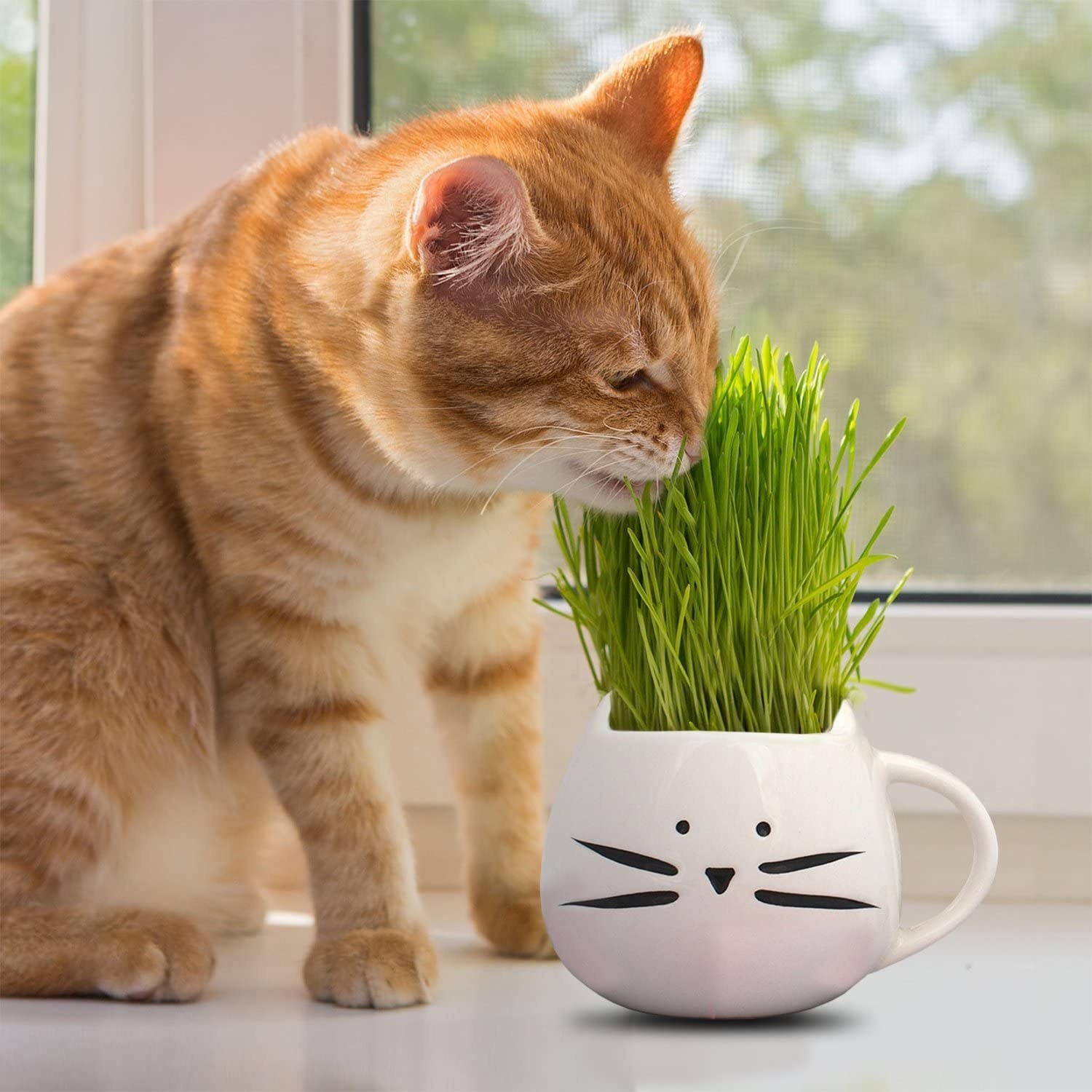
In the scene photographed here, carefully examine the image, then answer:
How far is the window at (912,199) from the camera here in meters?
1.28

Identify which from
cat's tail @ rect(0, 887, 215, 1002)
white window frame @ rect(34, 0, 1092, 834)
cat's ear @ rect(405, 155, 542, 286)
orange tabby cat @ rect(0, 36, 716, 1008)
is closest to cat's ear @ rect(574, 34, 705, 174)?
orange tabby cat @ rect(0, 36, 716, 1008)

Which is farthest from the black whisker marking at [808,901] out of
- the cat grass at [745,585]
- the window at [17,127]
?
the window at [17,127]

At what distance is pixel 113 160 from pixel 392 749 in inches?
26.1

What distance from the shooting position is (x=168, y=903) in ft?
3.64

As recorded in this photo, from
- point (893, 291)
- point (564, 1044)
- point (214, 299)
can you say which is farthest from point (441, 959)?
point (893, 291)

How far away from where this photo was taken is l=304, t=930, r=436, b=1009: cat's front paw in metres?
0.85

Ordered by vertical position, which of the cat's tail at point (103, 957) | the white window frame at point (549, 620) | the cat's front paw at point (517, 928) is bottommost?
the cat's front paw at point (517, 928)

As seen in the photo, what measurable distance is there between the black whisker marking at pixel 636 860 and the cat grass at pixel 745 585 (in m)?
0.09

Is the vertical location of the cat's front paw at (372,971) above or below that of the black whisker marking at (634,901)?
below

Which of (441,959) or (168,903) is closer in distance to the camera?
(441,959)

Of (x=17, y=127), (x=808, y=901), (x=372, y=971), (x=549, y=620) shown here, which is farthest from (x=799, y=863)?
(x=17, y=127)

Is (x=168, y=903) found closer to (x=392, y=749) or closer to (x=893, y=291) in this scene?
(x=392, y=749)

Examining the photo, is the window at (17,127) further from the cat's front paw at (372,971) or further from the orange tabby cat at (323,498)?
the cat's front paw at (372,971)

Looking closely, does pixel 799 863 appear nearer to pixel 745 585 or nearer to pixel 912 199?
pixel 745 585
